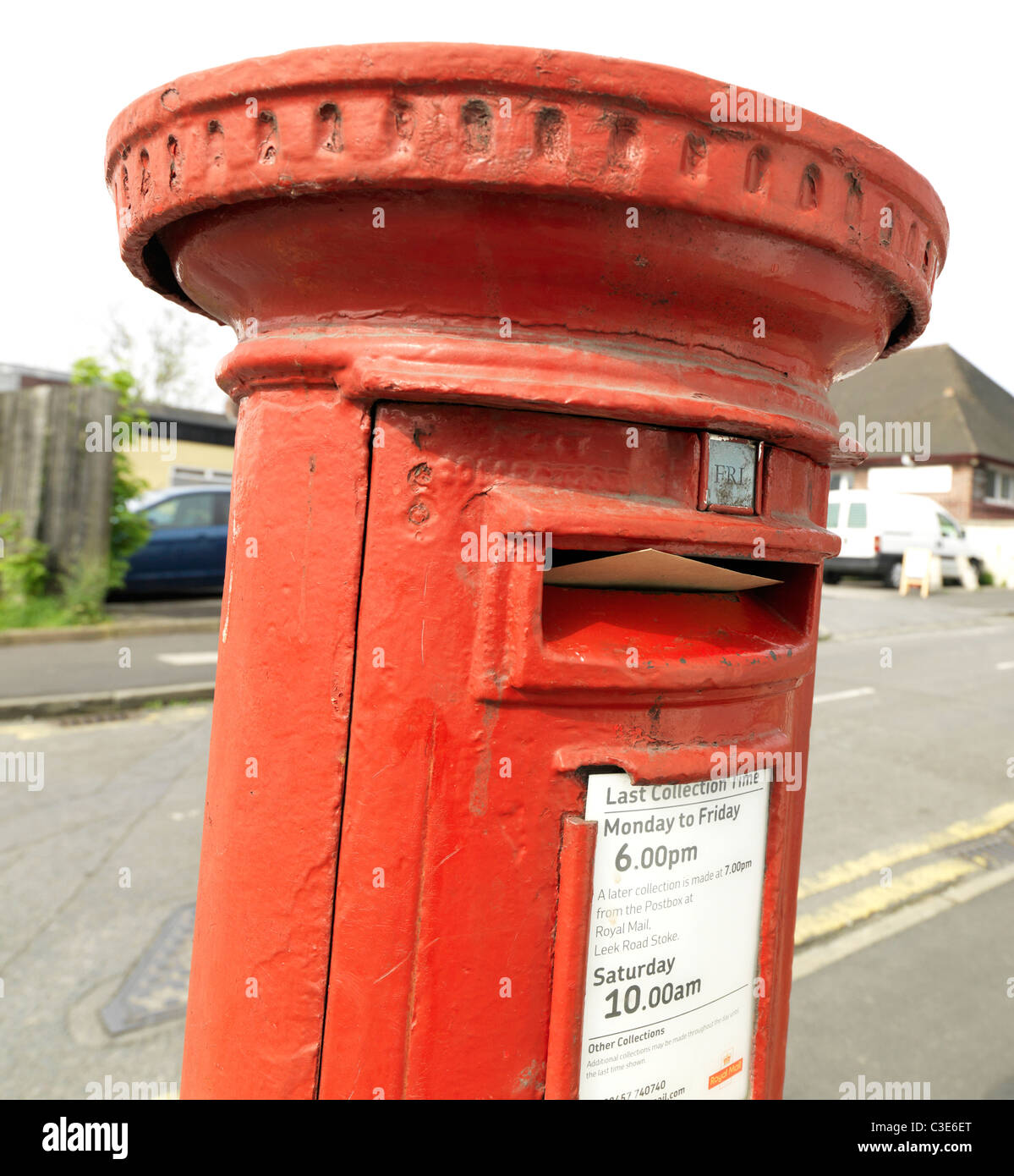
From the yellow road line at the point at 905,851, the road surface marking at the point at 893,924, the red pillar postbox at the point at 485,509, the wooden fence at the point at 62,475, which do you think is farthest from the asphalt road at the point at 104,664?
the red pillar postbox at the point at 485,509

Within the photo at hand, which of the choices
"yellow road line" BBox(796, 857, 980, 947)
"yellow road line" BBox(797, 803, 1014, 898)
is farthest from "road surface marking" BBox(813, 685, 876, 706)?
"yellow road line" BBox(796, 857, 980, 947)

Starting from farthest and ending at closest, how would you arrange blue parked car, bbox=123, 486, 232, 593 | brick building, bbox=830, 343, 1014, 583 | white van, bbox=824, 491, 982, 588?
brick building, bbox=830, 343, 1014, 583 < white van, bbox=824, 491, 982, 588 < blue parked car, bbox=123, 486, 232, 593

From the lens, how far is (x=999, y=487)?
87.8 feet

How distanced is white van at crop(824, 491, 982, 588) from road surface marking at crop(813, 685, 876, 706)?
9.19 metres

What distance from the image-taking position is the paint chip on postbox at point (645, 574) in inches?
35.0

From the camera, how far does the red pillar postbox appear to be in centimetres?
79

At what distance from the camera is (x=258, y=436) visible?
0.93m

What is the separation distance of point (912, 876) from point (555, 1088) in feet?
11.6

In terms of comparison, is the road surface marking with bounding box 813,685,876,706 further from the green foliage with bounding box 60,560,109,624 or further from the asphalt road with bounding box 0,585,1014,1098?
the green foliage with bounding box 60,560,109,624

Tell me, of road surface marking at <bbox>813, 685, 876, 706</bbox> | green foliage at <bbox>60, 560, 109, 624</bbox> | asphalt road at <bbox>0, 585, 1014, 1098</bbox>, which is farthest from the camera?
green foliage at <bbox>60, 560, 109, 624</bbox>

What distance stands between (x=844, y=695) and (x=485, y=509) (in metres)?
7.49

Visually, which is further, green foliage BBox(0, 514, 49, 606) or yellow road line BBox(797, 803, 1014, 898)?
green foliage BBox(0, 514, 49, 606)

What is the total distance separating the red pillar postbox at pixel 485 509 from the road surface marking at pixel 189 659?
6.86m
